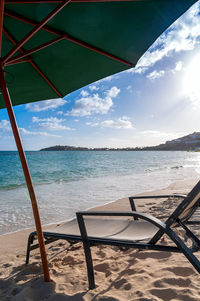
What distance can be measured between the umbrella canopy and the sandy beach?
2.31m

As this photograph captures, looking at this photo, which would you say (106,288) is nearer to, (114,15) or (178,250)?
(178,250)

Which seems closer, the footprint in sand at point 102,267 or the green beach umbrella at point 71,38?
the green beach umbrella at point 71,38

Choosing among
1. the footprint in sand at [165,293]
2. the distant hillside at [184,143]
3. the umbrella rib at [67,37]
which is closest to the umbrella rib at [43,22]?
the umbrella rib at [67,37]

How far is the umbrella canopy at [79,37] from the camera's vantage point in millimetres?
2031

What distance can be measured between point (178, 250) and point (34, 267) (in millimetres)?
1893

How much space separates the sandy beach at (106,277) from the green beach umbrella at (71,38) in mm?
255

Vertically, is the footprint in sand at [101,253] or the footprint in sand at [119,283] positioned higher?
the footprint in sand at [119,283]

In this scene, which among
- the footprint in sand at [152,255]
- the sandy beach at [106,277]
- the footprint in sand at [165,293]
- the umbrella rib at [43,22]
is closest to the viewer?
the umbrella rib at [43,22]

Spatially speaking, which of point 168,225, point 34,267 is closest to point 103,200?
point 34,267

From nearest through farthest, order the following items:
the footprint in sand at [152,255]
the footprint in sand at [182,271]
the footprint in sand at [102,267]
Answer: the footprint in sand at [182,271], the footprint in sand at [102,267], the footprint in sand at [152,255]

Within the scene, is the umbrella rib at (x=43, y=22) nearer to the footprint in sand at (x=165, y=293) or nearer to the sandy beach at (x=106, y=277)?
the sandy beach at (x=106, y=277)

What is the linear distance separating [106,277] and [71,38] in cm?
267

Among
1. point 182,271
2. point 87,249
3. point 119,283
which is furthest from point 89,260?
point 182,271

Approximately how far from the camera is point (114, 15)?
213 centimetres
